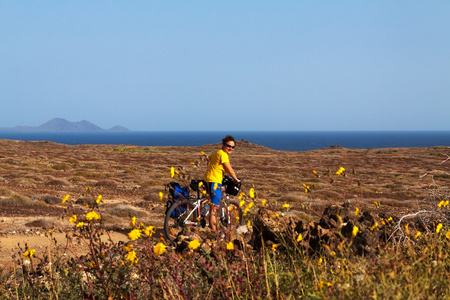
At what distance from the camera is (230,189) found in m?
8.93

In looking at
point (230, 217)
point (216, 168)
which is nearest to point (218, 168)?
point (216, 168)

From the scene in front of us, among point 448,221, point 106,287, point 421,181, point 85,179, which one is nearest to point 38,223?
point 106,287

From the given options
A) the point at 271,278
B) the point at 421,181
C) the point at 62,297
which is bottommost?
the point at 421,181

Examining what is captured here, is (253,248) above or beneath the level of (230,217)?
beneath

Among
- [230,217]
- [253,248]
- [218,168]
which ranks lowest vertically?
[253,248]

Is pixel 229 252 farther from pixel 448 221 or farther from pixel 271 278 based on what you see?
pixel 448 221

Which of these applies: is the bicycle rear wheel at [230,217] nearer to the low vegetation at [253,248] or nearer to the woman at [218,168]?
the low vegetation at [253,248]

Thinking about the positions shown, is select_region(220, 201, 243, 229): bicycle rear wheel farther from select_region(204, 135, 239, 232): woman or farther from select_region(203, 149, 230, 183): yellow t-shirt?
select_region(203, 149, 230, 183): yellow t-shirt

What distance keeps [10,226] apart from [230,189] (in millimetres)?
6332

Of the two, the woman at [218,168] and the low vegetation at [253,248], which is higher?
the woman at [218,168]

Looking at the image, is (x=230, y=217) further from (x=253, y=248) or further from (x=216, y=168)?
(x=216, y=168)

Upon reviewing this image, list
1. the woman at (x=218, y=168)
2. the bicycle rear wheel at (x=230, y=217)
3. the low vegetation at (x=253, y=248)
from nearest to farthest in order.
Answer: the low vegetation at (x=253, y=248), the bicycle rear wheel at (x=230, y=217), the woman at (x=218, y=168)

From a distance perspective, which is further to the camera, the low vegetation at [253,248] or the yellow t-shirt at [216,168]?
the yellow t-shirt at [216,168]

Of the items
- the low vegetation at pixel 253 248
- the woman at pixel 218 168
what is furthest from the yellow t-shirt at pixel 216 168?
the low vegetation at pixel 253 248
